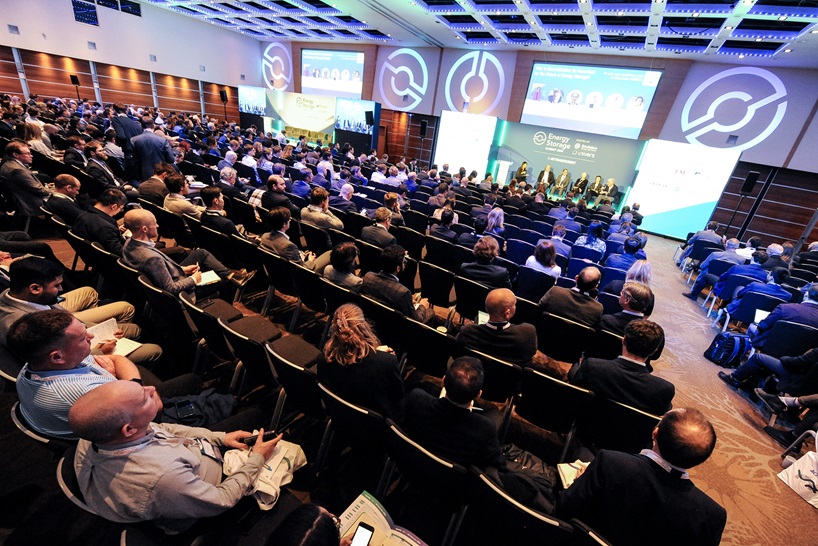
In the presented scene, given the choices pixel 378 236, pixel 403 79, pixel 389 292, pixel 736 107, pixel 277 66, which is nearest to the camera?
pixel 389 292

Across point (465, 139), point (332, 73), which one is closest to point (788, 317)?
point (465, 139)

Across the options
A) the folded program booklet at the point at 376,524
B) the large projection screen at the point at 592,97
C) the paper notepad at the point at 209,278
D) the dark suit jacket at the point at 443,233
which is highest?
the large projection screen at the point at 592,97

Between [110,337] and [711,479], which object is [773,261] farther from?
[110,337]

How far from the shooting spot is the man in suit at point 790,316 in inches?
150

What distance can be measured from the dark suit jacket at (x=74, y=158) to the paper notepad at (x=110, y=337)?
225 inches

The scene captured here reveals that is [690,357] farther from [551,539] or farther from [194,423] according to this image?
[194,423]

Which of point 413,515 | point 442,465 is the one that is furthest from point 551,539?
point 413,515

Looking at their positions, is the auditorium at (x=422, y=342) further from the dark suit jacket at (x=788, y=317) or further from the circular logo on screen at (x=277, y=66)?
the circular logo on screen at (x=277, y=66)

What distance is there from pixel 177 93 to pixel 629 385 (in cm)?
2536

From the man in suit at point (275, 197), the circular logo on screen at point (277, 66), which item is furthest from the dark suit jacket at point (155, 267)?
the circular logo on screen at point (277, 66)

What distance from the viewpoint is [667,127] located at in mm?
12172

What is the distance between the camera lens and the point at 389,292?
Result: 3076 millimetres

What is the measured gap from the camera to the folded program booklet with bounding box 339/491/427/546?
57.1 inches

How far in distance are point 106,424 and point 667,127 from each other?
16.1 m
